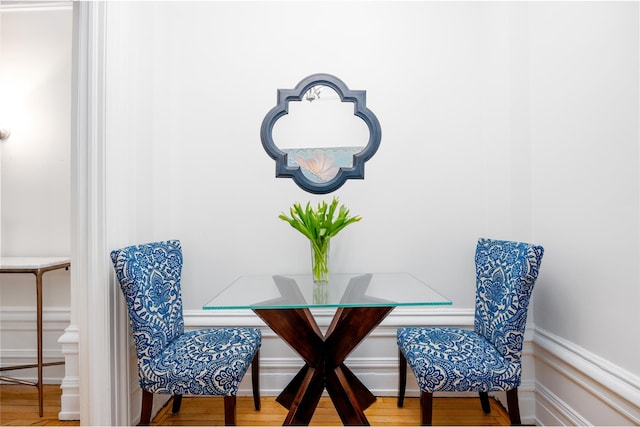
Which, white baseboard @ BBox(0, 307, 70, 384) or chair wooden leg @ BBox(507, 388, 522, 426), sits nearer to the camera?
chair wooden leg @ BBox(507, 388, 522, 426)

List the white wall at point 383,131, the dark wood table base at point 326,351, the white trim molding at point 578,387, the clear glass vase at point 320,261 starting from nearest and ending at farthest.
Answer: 1. the white trim molding at point 578,387
2. the dark wood table base at point 326,351
3. the clear glass vase at point 320,261
4. the white wall at point 383,131

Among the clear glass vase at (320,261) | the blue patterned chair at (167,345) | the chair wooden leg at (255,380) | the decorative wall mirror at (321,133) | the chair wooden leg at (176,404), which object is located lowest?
the chair wooden leg at (176,404)

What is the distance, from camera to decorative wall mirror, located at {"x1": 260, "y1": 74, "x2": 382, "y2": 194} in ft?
7.36

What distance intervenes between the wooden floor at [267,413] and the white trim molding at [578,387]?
27 cm

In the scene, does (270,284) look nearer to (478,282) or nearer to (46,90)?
(478,282)

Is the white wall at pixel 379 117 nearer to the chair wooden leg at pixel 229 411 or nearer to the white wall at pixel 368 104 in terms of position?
the white wall at pixel 368 104

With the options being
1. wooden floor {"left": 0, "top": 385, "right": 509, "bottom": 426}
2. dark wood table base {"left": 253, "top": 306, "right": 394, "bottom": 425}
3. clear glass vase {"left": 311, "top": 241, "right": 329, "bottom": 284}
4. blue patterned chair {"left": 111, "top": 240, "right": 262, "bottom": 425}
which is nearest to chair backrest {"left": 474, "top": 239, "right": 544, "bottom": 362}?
wooden floor {"left": 0, "top": 385, "right": 509, "bottom": 426}

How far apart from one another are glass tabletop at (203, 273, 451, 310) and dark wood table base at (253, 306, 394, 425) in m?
0.10

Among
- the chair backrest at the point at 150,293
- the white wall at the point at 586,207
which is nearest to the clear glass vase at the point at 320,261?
the chair backrest at the point at 150,293

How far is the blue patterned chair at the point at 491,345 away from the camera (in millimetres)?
1543

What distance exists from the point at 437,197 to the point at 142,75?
A: 6.51 feet

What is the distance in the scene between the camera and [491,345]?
1.74m

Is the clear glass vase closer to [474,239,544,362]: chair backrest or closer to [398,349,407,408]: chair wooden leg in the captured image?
[398,349,407,408]: chair wooden leg

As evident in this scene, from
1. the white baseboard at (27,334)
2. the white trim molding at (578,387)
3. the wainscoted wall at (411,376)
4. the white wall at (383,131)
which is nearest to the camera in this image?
the white trim molding at (578,387)
